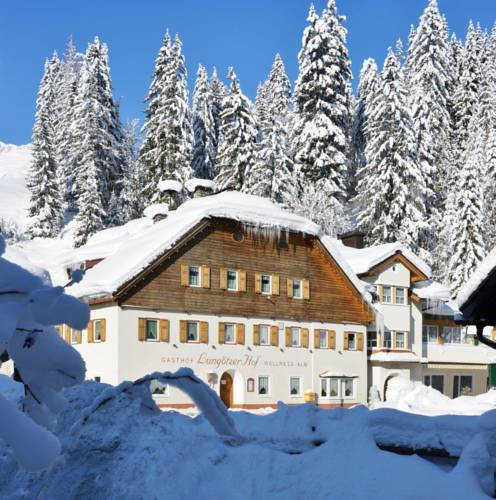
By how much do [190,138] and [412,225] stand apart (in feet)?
63.4

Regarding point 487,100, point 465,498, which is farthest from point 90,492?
point 487,100

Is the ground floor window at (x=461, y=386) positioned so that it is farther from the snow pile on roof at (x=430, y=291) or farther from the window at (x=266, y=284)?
the window at (x=266, y=284)

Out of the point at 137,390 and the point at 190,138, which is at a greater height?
the point at 190,138

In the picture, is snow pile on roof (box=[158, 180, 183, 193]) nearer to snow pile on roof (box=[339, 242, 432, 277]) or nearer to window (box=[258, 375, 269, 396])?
snow pile on roof (box=[339, 242, 432, 277])

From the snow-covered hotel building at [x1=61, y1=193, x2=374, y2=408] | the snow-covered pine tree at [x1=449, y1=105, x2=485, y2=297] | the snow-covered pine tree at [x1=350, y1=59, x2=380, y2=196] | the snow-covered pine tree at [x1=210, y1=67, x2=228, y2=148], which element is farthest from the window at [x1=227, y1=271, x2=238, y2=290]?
the snow-covered pine tree at [x1=210, y1=67, x2=228, y2=148]

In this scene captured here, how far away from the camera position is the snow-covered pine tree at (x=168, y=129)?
58031 mm

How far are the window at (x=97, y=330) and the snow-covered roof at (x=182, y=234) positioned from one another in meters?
1.48

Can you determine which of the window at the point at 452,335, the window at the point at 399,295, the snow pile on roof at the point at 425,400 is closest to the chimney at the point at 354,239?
the window at the point at 399,295

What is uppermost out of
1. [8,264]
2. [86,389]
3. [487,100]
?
[487,100]

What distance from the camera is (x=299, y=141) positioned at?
2347 inches

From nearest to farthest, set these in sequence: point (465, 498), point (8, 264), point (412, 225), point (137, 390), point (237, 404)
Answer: point (8, 264) < point (465, 498) < point (137, 390) < point (237, 404) < point (412, 225)

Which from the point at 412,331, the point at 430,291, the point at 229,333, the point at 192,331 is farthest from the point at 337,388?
the point at 430,291

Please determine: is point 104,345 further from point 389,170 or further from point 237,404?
point 389,170

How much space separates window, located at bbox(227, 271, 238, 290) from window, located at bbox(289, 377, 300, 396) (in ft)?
18.1
